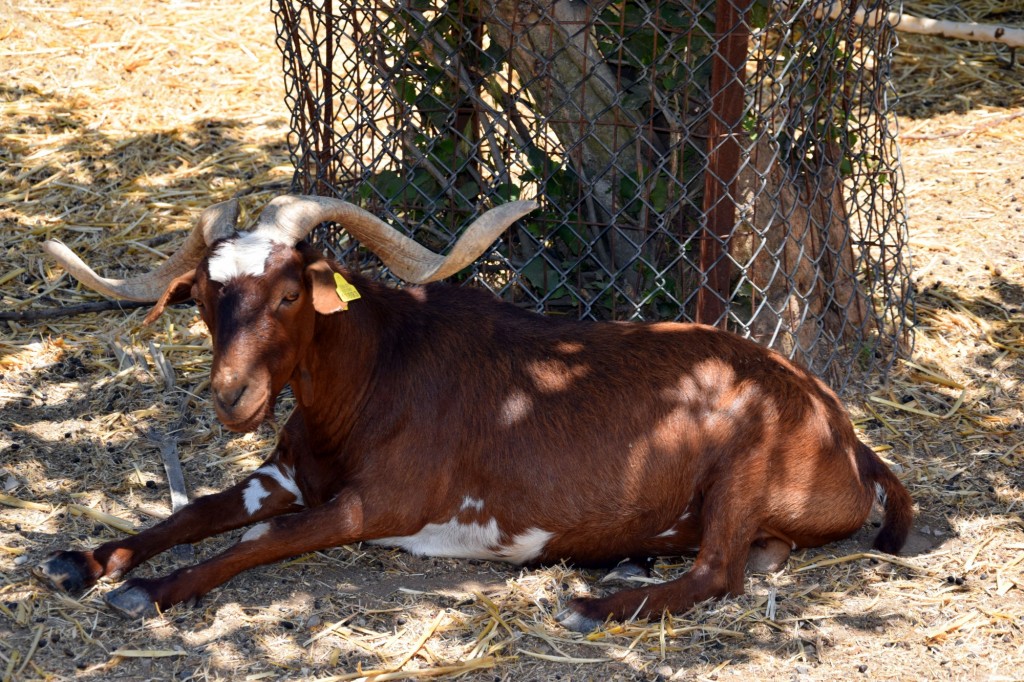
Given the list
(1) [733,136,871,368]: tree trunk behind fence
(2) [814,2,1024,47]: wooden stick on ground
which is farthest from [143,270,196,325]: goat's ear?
(2) [814,2,1024,47]: wooden stick on ground

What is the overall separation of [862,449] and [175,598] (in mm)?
2686

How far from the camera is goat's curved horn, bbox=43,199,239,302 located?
4.26 meters

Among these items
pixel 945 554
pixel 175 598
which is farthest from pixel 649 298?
pixel 175 598

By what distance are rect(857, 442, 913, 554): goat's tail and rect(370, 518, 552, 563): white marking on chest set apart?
4.22 feet

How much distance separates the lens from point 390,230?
4512 mm

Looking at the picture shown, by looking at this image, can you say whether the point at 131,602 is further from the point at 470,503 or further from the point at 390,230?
the point at 390,230

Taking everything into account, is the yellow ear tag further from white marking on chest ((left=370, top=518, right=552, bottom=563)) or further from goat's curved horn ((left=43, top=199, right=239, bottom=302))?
white marking on chest ((left=370, top=518, right=552, bottom=563))

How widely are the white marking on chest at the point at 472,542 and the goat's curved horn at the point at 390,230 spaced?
37.7 inches

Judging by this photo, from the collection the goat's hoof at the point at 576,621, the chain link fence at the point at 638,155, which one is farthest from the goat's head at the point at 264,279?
the goat's hoof at the point at 576,621

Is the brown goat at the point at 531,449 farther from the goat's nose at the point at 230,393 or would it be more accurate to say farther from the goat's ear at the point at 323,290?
the goat's nose at the point at 230,393

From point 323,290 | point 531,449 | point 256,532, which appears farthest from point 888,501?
point 256,532

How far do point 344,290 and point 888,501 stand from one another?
2.27 metres

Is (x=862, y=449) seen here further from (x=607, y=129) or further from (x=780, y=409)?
(x=607, y=129)

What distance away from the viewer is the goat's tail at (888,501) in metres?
4.60
